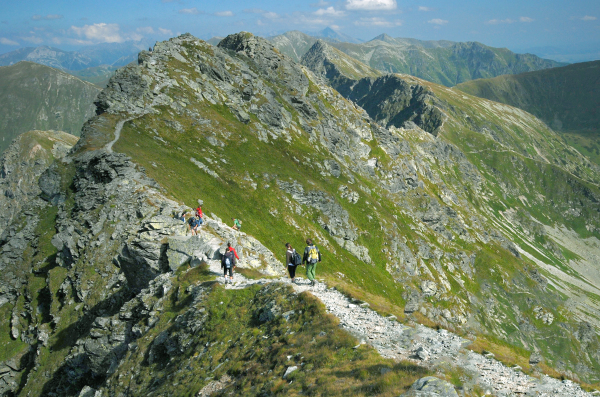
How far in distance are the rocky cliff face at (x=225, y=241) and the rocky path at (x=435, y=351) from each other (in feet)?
5.14

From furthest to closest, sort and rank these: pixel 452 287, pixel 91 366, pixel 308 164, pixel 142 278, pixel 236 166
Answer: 1. pixel 452 287
2. pixel 308 164
3. pixel 236 166
4. pixel 142 278
5. pixel 91 366

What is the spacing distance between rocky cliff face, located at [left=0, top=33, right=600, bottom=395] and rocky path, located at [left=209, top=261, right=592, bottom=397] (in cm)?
157

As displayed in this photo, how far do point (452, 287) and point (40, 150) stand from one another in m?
211

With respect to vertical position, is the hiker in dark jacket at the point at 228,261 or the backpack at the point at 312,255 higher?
the backpack at the point at 312,255

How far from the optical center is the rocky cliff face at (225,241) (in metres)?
22.5

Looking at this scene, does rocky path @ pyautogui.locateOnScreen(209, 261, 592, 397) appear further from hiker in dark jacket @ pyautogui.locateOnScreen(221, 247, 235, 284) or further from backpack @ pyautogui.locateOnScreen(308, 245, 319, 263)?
hiker in dark jacket @ pyautogui.locateOnScreen(221, 247, 235, 284)

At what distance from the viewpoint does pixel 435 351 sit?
16.1m

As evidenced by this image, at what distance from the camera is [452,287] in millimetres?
114062

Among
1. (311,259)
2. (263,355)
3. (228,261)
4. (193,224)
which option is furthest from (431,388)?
(193,224)

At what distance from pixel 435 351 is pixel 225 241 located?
2212 cm

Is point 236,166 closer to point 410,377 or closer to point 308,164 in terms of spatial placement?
point 308,164

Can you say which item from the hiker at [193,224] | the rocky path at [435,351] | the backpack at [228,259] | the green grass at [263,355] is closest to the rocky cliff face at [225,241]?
the green grass at [263,355]

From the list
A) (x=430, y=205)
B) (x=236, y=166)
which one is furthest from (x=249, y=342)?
(x=430, y=205)

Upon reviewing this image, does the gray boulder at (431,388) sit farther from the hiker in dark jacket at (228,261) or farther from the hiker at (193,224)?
the hiker at (193,224)
